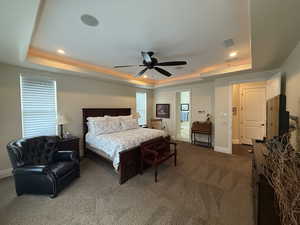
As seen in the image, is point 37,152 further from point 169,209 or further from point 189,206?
point 189,206

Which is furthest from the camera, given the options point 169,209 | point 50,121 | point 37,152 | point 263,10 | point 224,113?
point 224,113

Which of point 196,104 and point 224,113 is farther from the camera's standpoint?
point 196,104

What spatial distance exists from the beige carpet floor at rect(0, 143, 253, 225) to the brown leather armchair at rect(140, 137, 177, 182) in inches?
14.3

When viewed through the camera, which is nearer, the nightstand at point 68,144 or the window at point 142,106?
the nightstand at point 68,144

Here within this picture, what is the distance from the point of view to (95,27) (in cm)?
204

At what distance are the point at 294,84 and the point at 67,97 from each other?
5284mm

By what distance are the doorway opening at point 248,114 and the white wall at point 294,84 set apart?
2538 millimetres

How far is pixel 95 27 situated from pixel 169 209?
3066 mm

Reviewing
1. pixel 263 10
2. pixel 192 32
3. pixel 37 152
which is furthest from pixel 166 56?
pixel 37 152

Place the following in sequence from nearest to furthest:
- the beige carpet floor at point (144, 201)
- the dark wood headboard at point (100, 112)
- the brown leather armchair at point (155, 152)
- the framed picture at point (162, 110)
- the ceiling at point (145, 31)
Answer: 1. the ceiling at point (145, 31)
2. the beige carpet floor at point (144, 201)
3. the brown leather armchair at point (155, 152)
4. the dark wood headboard at point (100, 112)
5. the framed picture at point (162, 110)

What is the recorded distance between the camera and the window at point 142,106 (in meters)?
6.26

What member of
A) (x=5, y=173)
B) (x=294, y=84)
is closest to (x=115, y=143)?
(x=5, y=173)

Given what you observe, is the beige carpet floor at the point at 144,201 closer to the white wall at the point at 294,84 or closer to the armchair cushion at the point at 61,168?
the armchair cushion at the point at 61,168

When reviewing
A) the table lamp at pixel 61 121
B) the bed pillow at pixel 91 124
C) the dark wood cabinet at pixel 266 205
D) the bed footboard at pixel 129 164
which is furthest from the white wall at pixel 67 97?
the dark wood cabinet at pixel 266 205
